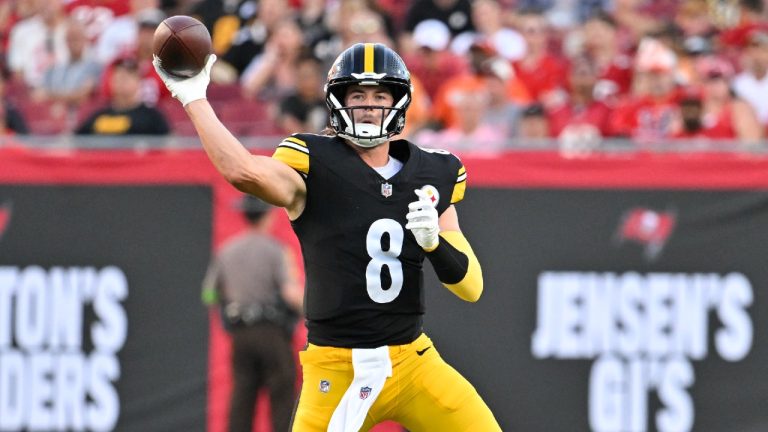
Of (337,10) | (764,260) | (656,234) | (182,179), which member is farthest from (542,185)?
(337,10)

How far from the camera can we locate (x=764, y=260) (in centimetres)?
827

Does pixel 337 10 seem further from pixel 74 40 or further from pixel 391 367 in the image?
pixel 391 367

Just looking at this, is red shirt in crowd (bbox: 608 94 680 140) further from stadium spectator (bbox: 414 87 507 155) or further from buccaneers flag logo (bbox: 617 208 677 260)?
buccaneers flag logo (bbox: 617 208 677 260)

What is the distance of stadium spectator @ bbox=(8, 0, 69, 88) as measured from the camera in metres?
12.0

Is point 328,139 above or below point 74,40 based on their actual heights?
below

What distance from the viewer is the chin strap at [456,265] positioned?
16.0 feet

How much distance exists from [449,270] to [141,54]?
7246 mm

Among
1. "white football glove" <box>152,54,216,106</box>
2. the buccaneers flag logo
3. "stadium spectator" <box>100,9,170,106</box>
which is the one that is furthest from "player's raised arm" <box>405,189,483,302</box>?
"stadium spectator" <box>100,9,170,106</box>

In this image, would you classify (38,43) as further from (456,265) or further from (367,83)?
(456,265)

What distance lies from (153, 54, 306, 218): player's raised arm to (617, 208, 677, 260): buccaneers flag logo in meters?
4.03

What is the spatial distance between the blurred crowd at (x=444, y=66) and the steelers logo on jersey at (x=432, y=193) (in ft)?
10.5

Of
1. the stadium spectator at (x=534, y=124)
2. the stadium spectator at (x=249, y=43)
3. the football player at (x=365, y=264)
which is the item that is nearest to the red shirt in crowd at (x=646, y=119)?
the stadium spectator at (x=534, y=124)

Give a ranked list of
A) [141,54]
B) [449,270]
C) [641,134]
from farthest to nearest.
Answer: [141,54], [641,134], [449,270]

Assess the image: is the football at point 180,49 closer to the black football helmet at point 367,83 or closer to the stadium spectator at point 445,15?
the black football helmet at point 367,83
